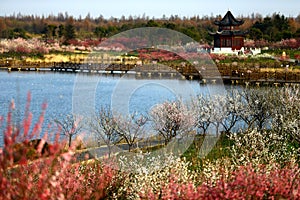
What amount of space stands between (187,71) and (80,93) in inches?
582

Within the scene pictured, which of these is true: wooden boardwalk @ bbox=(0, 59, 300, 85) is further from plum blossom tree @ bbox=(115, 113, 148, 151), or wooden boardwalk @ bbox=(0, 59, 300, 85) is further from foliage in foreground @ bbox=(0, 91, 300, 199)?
foliage in foreground @ bbox=(0, 91, 300, 199)

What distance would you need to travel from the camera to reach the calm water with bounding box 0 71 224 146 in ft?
57.6

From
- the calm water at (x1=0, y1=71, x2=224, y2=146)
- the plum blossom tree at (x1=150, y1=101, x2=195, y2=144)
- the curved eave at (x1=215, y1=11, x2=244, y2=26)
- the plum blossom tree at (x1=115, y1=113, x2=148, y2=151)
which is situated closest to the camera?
the plum blossom tree at (x1=115, y1=113, x2=148, y2=151)

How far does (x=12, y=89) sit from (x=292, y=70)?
1668 cm

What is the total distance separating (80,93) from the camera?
68.7ft

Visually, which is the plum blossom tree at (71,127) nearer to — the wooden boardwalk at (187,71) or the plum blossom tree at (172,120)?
the plum blossom tree at (172,120)

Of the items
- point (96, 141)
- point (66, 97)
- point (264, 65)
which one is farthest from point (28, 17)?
point (96, 141)

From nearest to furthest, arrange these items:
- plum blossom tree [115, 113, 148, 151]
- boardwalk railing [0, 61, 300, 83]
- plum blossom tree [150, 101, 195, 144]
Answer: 1. plum blossom tree [115, 113, 148, 151]
2. plum blossom tree [150, 101, 195, 144]
3. boardwalk railing [0, 61, 300, 83]

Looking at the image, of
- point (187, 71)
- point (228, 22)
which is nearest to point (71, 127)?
point (187, 71)

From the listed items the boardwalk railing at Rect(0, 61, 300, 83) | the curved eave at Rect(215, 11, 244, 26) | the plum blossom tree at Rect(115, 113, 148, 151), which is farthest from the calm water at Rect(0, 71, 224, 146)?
the curved eave at Rect(215, 11, 244, 26)

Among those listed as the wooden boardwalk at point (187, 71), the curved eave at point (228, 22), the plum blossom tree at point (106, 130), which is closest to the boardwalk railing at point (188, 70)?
the wooden boardwalk at point (187, 71)

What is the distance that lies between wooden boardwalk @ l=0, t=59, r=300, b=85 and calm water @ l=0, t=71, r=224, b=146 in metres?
1.95

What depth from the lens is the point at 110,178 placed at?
6711mm

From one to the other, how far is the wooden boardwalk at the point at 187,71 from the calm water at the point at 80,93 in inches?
76.7
